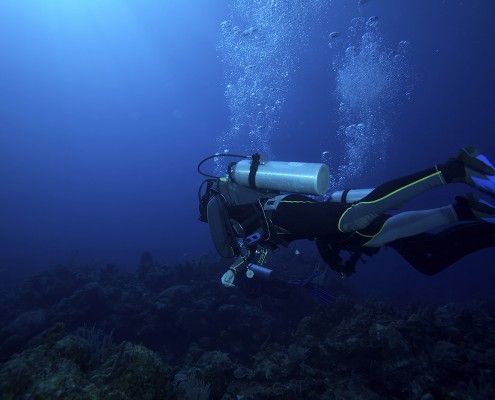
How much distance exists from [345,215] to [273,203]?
3.87 feet

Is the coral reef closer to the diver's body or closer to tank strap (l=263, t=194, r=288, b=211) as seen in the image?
the diver's body

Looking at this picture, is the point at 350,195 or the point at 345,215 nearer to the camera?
the point at 345,215

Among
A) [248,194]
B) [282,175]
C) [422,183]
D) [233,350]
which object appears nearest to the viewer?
[422,183]

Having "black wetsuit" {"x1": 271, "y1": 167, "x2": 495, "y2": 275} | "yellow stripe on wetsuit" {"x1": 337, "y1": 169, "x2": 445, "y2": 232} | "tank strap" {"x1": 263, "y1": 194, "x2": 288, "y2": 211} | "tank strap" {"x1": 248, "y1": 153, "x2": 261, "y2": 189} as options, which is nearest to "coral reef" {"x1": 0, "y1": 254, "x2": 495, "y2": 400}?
"black wetsuit" {"x1": 271, "y1": 167, "x2": 495, "y2": 275}

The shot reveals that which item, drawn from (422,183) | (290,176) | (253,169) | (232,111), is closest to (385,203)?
(422,183)

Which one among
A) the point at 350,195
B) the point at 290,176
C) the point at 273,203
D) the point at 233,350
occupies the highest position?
the point at 350,195

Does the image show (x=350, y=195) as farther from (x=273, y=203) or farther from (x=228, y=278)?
(x=228, y=278)

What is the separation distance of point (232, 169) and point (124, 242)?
2033 inches

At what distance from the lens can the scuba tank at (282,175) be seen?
415 cm

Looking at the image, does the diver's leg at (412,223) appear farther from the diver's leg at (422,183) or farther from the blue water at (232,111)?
the blue water at (232,111)

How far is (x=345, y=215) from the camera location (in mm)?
3885

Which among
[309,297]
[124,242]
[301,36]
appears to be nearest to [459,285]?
[309,297]

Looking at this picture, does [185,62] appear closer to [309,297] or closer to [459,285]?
[459,285]

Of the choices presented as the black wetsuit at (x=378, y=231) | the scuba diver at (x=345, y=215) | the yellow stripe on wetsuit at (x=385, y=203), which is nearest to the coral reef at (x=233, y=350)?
the scuba diver at (x=345, y=215)
